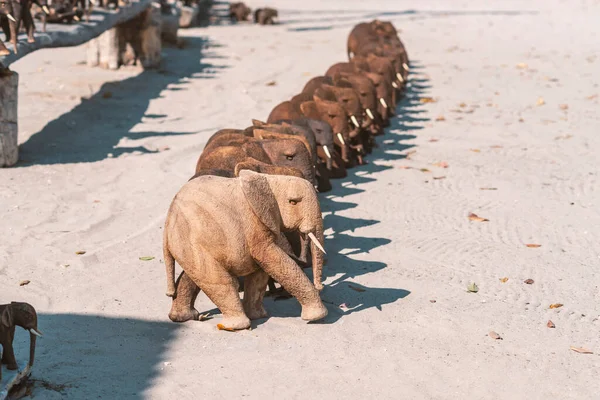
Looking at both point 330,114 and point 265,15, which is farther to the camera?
point 265,15

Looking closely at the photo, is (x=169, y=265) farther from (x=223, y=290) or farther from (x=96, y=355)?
(x=96, y=355)

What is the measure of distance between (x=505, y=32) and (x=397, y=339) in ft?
78.5

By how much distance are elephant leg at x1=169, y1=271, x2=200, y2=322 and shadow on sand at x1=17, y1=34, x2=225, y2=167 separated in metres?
5.51

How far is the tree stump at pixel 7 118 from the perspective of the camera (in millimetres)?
11219

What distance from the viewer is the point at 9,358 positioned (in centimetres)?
556

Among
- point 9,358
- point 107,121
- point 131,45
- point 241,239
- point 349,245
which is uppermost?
point 241,239

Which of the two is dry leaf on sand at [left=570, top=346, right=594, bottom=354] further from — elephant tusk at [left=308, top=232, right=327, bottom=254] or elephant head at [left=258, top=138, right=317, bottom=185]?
elephant head at [left=258, top=138, right=317, bottom=185]

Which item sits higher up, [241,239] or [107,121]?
[241,239]

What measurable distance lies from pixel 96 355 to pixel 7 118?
578cm

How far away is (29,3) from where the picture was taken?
12.5 metres

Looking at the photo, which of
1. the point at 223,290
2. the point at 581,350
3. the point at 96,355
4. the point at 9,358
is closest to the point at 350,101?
the point at 223,290

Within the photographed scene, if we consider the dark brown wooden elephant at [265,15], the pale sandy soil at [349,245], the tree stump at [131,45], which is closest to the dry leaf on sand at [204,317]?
the pale sandy soil at [349,245]

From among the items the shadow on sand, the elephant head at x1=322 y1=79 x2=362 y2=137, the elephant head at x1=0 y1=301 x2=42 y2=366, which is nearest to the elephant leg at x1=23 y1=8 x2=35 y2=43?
the shadow on sand

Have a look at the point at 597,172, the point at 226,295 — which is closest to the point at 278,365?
the point at 226,295
